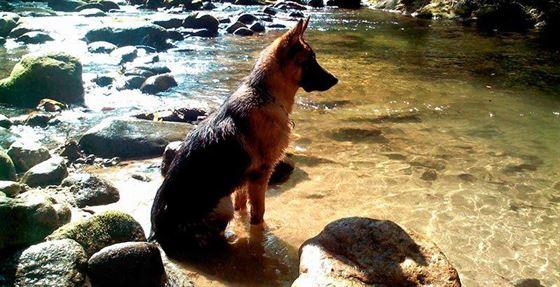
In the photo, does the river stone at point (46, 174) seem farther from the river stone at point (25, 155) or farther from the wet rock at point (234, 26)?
the wet rock at point (234, 26)

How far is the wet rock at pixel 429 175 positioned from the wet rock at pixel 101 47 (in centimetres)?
1338

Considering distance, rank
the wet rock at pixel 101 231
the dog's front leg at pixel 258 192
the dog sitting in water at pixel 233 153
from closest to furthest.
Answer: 1. the wet rock at pixel 101 231
2. the dog sitting in water at pixel 233 153
3. the dog's front leg at pixel 258 192

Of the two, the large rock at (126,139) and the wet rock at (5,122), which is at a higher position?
the large rock at (126,139)

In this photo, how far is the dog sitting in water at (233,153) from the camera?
5.33 meters

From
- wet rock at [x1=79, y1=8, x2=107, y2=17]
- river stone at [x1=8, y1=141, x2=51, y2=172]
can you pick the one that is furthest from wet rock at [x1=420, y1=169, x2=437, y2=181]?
wet rock at [x1=79, y1=8, x2=107, y2=17]

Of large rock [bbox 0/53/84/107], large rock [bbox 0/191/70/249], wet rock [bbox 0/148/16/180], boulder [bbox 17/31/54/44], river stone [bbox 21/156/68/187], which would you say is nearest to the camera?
large rock [bbox 0/191/70/249]

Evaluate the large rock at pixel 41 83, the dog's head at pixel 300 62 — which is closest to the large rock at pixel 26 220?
the dog's head at pixel 300 62

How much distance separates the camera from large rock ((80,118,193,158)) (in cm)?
855

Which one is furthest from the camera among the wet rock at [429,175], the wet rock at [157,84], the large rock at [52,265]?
the wet rock at [157,84]

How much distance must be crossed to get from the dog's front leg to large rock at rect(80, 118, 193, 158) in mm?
3242

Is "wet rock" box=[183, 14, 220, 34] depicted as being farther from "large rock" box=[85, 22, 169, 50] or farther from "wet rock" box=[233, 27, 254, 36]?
"large rock" box=[85, 22, 169, 50]

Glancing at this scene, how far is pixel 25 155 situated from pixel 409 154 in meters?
6.52

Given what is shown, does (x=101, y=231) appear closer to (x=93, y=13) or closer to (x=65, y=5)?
(x=93, y=13)

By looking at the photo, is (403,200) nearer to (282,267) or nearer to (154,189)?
(282,267)
